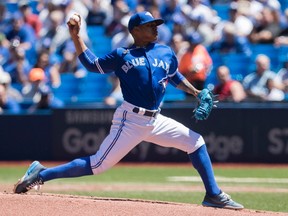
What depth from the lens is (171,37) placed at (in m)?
15.6

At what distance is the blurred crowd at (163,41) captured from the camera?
14281mm

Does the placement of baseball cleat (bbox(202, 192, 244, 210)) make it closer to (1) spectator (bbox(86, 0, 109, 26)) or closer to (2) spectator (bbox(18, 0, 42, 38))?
(2) spectator (bbox(18, 0, 42, 38))

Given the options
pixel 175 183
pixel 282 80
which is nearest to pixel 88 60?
pixel 175 183

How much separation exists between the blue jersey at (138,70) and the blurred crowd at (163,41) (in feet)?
21.4

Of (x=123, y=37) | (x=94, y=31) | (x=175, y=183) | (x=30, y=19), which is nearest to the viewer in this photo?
(x=175, y=183)

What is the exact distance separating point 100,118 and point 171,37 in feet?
7.73

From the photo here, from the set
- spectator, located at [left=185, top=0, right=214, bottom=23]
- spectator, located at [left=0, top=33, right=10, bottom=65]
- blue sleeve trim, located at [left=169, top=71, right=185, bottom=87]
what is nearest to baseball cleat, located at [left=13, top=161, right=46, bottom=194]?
blue sleeve trim, located at [left=169, top=71, right=185, bottom=87]

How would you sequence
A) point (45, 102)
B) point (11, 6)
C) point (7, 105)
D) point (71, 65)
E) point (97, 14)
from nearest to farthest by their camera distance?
1. point (45, 102)
2. point (7, 105)
3. point (71, 65)
4. point (97, 14)
5. point (11, 6)

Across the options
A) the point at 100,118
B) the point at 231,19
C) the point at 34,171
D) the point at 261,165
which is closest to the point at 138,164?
the point at 100,118

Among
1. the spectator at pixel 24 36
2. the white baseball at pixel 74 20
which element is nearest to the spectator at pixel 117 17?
the spectator at pixel 24 36

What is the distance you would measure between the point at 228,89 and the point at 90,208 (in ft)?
25.0

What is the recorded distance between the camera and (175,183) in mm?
11484

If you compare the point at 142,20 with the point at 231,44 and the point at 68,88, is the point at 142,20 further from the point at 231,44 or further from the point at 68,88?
the point at 68,88

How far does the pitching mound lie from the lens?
22.2ft
